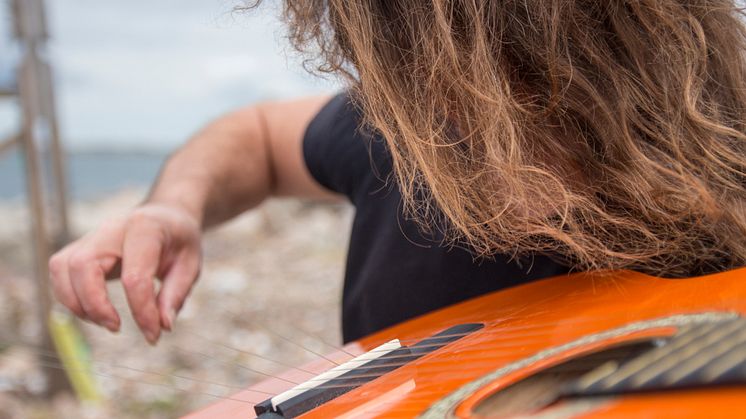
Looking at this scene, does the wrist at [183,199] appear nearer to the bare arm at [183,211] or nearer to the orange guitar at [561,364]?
the bare arm at [183,211]

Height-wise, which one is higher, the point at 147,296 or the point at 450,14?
the point at 450,14

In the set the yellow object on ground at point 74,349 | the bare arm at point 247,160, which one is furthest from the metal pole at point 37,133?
the bare arm at point 247,160

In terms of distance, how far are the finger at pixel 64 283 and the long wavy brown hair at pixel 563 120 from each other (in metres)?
0.39

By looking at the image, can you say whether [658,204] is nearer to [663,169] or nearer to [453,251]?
[663,169]

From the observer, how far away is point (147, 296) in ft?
2.61

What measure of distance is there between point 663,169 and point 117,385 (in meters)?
1.86

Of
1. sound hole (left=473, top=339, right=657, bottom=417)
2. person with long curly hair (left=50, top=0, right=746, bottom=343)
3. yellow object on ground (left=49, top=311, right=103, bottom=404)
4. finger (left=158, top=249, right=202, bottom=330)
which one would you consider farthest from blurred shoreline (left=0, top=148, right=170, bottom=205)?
sound hole (left=473, top=339, right=657, bottom=417)

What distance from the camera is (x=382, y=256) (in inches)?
38.3

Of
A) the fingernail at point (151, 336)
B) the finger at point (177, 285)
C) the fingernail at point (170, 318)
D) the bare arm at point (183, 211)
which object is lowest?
the fingernail at point (151, 336)

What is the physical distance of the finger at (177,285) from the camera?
0.81 meters

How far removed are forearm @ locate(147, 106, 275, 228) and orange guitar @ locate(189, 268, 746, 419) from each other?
15.5 inches

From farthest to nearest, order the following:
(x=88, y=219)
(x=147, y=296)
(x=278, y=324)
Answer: (x=88, y=219) → (x=278, y=324) → (x=147, y=296)

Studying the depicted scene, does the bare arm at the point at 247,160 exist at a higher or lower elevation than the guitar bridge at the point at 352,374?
higher

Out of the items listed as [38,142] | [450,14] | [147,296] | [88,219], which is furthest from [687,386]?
[88,219]
